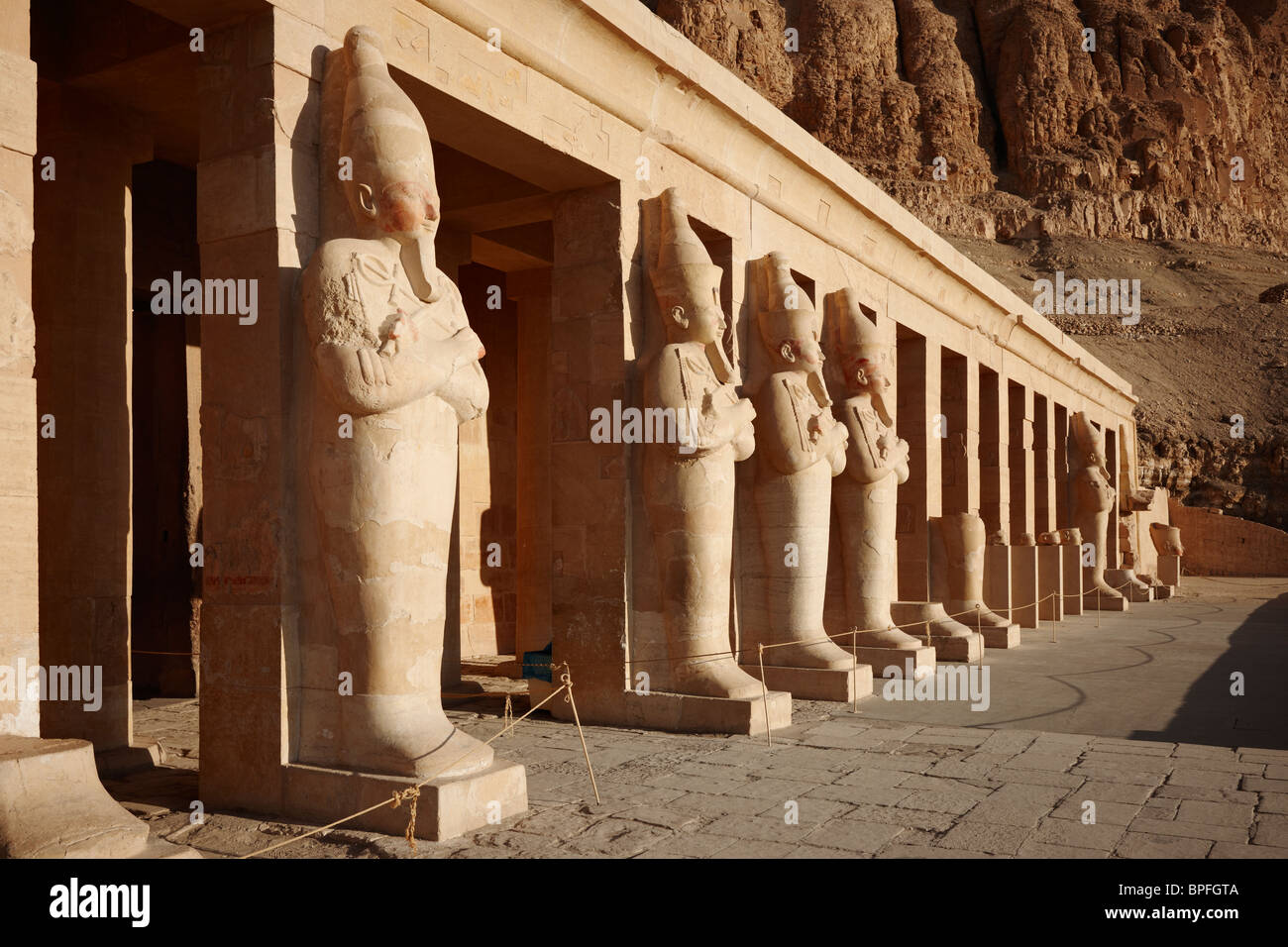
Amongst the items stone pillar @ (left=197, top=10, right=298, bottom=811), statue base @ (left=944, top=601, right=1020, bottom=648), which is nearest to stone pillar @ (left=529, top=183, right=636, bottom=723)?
stone pillar @ (left=197, top=10, right=298, bottom=811)

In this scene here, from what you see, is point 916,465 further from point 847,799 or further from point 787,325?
point 847,799

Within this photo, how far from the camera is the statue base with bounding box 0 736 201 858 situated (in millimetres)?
3227

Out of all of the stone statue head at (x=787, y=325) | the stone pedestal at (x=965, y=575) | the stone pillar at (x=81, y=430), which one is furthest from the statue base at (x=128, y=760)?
the stone pedestal at (x=965, y=575)

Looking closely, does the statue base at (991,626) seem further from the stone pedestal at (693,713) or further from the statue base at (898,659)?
the stone pedestal at (693,713)

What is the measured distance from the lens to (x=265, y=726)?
186 inches

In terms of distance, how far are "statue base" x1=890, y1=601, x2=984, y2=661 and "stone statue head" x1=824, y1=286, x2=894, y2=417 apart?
1990 mm

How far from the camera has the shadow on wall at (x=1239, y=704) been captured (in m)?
6.65

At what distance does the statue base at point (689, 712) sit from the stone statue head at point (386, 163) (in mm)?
3222

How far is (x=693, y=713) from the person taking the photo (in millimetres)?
6727

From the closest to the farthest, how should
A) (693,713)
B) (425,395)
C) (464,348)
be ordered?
(425,395)
(464,348)
(693,713)

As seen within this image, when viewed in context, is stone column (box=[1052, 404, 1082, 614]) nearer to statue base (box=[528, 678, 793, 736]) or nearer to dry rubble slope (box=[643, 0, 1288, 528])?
statue base (box=[528, 678, 793, 736])

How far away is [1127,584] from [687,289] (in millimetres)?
14587

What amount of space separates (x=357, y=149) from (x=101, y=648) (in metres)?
3.29

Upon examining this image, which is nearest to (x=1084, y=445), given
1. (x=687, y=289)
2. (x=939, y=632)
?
(x=939, y=632)
